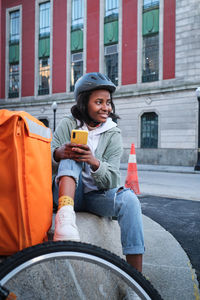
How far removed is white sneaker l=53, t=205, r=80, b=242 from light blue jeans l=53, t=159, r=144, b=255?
32 cm

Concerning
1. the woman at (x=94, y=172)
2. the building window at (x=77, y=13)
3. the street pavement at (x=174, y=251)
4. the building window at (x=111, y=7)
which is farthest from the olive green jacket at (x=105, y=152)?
the building window at (x=77, y=13)

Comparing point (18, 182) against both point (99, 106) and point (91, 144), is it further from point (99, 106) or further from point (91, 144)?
point (99, 106)

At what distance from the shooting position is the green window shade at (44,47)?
74.0 ft

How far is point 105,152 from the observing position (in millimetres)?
2256

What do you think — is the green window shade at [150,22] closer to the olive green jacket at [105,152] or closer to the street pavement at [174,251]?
the street pavement at [174,251]

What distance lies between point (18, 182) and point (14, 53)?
83.8 feet

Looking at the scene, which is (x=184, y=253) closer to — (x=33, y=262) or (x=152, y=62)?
(x=33, y=262)

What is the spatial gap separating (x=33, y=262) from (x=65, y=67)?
22.0 metres

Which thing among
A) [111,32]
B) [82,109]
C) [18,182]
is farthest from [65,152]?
[111,32]

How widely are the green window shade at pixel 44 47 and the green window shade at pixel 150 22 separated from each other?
812 centimetres

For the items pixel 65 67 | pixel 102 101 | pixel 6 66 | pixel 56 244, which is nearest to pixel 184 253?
pixel 102 101

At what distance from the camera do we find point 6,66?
24766 millimetres

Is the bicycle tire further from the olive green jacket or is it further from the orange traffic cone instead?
the orange traffic cone

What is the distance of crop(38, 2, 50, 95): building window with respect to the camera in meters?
22.6
